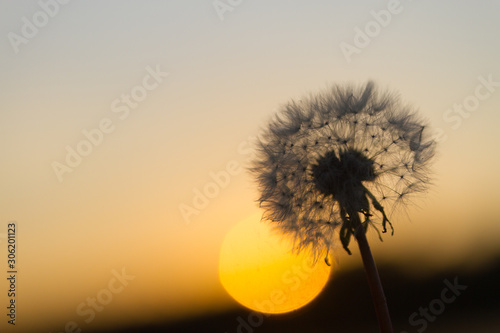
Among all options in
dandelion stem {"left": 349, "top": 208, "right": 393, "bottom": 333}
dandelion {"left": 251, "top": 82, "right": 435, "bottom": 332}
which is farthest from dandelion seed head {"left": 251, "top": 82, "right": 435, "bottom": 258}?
dandelion stem {"left": 349, "top": 208, "right": 393, "bottom": 333}

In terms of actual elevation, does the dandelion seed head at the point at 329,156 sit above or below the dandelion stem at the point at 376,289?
above

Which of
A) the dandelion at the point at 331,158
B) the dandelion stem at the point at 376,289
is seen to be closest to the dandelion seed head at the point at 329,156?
the dandelion at the point at 331,158

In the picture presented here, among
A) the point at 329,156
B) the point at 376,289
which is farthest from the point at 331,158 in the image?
the point at 376,289

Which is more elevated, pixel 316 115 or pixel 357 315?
pixel 316 115

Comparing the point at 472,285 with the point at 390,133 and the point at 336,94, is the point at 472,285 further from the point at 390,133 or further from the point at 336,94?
the point at 336,94

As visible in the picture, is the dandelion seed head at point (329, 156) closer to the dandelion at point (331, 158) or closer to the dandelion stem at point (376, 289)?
the dandelion at point (331, 158)

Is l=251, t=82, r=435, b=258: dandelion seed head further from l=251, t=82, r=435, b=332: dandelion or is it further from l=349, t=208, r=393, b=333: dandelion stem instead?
l=349, t=208, r=393, b=333: dandelion stem

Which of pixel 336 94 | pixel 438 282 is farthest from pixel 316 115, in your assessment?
pixel 438 282
